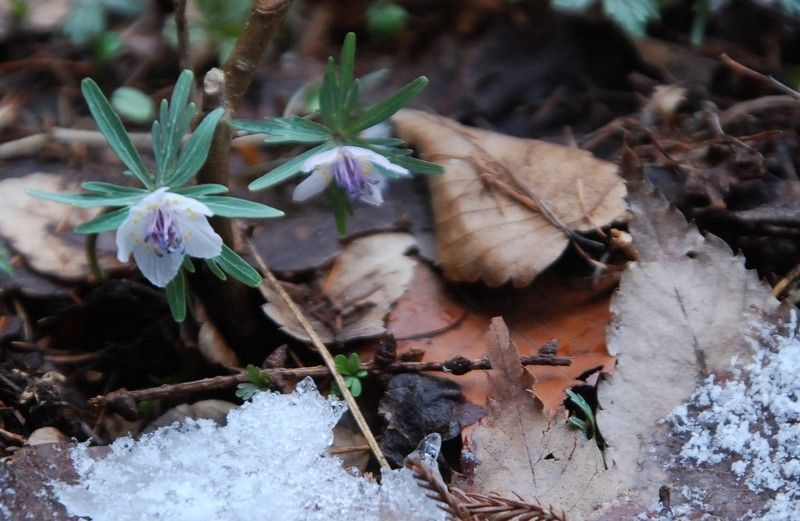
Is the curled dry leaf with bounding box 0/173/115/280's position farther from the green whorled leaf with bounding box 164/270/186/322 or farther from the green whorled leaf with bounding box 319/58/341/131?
the green whorled leaf with bounding box 319/58/341/131


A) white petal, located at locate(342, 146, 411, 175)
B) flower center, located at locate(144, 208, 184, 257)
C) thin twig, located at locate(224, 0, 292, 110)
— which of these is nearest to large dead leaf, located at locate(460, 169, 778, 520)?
white petal, located at locate(342, 146, 411, 175)

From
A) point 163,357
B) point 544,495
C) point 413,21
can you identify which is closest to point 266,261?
point 163,357

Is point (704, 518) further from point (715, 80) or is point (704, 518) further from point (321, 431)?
point (715, 80)

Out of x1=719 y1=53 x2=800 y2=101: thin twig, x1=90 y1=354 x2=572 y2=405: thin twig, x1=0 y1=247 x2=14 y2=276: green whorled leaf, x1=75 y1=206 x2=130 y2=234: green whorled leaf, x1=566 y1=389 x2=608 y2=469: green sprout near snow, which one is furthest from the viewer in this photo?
x1=719 y1=53 x2=800 y2=101: thin twig

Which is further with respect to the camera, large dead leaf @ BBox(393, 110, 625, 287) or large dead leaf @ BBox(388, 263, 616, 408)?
large dead leaf @ BBox(393, 110, 625, 287)

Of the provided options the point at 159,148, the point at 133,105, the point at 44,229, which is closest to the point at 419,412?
the point at 159,148
